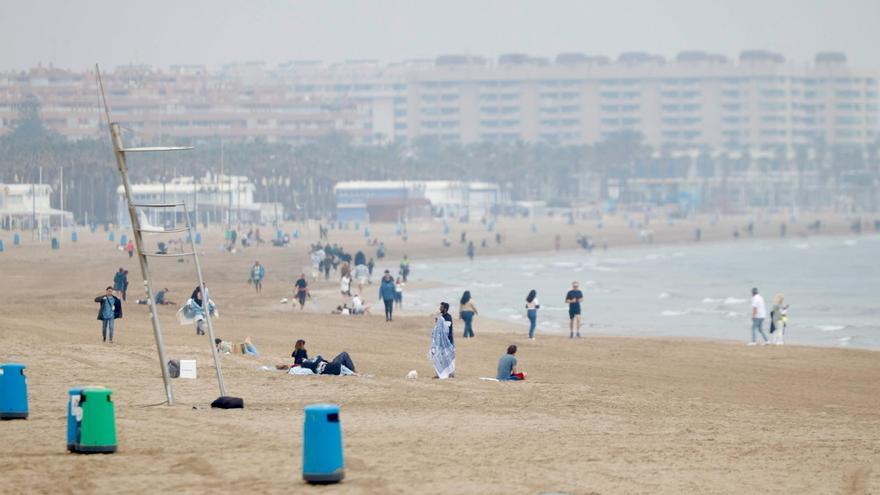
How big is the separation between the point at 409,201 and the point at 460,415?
113469 millimetres

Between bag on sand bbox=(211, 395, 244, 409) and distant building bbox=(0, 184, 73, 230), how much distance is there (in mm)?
64270

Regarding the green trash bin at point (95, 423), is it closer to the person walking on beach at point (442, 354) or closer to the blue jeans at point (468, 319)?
the person walking on beach at point (442, 354)

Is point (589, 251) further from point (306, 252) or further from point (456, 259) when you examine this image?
point (306, 252)

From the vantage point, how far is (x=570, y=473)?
1379 cm

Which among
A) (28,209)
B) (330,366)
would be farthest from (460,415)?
(28,209)

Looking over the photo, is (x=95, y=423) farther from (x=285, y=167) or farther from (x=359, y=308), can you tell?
(x=285, y=167)

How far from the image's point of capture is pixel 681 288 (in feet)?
208

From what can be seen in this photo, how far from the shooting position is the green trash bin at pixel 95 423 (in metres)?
13.7

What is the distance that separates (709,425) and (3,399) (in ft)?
25.9

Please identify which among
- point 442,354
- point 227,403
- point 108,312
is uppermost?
point 108,312

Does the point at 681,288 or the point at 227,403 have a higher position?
the point at 227,403

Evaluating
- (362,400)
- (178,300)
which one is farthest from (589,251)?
(362,400)

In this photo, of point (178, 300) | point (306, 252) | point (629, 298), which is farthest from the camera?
point (306, 252)

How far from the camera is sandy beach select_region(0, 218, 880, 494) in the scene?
13359 mm
